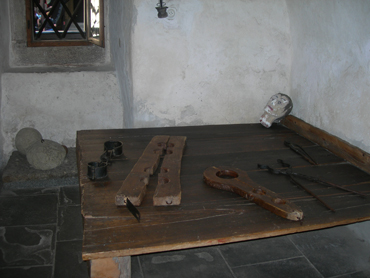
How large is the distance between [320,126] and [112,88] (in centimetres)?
237

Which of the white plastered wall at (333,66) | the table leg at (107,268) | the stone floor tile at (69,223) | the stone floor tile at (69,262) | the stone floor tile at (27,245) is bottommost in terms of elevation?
the stone floor tile at (69,223)

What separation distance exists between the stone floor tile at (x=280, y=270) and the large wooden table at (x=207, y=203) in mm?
679

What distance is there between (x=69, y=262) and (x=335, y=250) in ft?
5.85

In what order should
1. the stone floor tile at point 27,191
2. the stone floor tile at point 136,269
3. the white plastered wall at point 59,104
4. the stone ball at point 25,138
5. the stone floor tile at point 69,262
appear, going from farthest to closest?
the white plastered wall at point 59,104 → the stone ball at point 25,138 → the stone floor tile at point 27,191 → the stone floor tile at point 69,262 → the stone floor tile at point 136,269

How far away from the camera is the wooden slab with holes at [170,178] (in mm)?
1505

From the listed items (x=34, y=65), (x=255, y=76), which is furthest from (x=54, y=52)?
(x=255, y=76)

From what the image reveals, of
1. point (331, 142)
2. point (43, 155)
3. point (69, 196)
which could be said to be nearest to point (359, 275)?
point (331, 142)

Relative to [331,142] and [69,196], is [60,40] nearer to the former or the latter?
[69,196]

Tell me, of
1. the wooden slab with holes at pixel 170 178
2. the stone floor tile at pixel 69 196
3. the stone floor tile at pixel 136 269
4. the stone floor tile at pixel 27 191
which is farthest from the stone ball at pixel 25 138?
the wooden slab with holes at pixel 170 178

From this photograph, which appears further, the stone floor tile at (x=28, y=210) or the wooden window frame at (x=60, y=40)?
the wooden window frame at (x=60, y=40)

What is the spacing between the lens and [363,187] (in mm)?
1798

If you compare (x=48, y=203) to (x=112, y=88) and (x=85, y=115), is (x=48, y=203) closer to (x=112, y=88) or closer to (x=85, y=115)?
(x=85, y=115)

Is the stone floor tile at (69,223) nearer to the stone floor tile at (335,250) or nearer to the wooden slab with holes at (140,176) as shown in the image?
the wooden slab with holes at (140,176)

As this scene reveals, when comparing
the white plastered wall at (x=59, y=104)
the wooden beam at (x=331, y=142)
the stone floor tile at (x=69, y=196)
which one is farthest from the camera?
the white plastered wall at (x=59, y=104)
